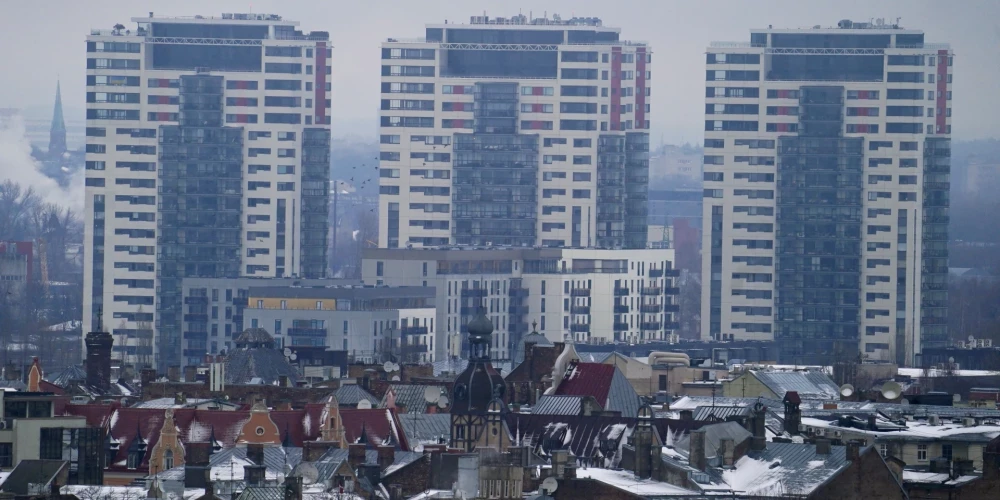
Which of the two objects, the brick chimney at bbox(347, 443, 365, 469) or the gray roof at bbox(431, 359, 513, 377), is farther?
the gray roof at bbox(431, 359, 513, 377)

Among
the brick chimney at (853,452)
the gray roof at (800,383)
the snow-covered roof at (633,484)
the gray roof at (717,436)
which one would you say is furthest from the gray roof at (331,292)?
the brick chimney at (853,452)

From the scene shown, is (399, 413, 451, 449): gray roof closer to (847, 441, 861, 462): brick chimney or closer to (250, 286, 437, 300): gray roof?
(847, 441, 861, 462): brick chimney

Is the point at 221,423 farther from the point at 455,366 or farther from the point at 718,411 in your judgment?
the point at 455,366

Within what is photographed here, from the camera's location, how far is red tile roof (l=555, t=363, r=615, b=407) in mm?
96125

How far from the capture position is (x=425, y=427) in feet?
306

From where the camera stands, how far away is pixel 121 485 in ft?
248

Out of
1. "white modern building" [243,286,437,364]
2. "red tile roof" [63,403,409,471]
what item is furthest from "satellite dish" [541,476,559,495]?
"white modern building" [243,286,437,364]

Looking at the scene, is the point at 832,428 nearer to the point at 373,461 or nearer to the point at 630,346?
the point at 373,461

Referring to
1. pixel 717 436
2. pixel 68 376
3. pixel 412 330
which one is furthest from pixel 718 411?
pixel 412 330

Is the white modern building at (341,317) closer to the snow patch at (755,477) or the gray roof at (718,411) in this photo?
the gray roof at (718,411)

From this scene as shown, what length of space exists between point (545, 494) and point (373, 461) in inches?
484

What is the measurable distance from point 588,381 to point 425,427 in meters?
6.56

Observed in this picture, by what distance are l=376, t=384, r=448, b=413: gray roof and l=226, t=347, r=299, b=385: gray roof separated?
44.2 ft

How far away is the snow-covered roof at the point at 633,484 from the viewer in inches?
2664
